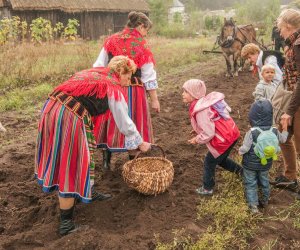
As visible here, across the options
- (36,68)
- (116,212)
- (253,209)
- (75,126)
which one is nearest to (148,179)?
(116,212)

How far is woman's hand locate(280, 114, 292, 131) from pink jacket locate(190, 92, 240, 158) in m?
0.46

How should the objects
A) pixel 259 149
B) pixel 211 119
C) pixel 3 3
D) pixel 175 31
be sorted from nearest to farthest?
pixel 259 149 < pixel 211 119 < pixel 3 3 < pixel 175 31

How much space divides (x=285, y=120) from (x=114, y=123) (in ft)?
6.04

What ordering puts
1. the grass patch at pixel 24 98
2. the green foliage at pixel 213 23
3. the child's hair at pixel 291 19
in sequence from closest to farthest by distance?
the child's hair at pixel 291 19
the grass patch at pixel 24 98
the green foliage at pixel 213 23

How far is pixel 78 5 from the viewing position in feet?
67.1

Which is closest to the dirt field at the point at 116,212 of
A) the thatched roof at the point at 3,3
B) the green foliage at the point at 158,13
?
the thatched roof at the point at 3,3

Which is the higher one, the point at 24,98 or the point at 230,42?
the point at 230,42

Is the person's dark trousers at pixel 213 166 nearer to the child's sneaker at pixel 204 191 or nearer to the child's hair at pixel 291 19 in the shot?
the child's sneaker at pixel 204 191

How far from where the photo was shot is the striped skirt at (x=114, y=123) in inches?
168

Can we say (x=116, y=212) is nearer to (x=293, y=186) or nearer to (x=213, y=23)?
(x=293, y=186)

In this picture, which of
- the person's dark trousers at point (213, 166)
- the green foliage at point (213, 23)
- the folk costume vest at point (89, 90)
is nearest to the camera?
the folk costume vest at point (89, 90)

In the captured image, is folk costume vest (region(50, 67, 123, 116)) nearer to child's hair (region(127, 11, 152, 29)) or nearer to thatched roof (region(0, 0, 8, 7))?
child's hair (region(127, 11, 152, 29))

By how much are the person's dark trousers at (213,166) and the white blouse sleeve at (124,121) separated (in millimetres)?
875

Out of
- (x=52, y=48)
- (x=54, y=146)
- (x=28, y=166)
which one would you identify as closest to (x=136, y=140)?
(x=54, y=146)
